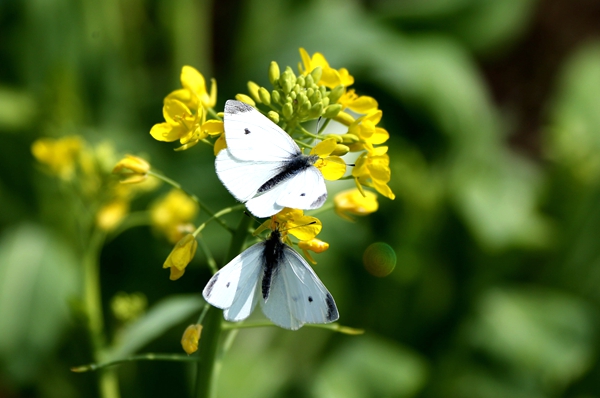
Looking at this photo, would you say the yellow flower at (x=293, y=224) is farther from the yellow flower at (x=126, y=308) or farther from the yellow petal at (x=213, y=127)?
the yellow flower at (x=126, y=308)

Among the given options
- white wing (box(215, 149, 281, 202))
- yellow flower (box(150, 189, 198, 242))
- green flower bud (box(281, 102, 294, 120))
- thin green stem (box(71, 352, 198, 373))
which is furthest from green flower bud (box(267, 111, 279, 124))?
yellow flower (box(150, 189, 198, 242))

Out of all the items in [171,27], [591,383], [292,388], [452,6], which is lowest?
[292,388]

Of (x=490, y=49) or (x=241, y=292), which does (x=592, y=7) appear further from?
(x=241, y=292)

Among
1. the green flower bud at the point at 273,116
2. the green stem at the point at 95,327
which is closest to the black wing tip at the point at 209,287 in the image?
the green flower bud at the point at 273,116

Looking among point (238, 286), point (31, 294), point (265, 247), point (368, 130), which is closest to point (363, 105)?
point (368, 130)

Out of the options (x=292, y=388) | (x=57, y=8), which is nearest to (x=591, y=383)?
(x=292, y=388)

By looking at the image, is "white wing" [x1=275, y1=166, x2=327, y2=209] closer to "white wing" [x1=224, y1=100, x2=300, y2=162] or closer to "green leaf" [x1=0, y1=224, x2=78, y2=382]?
"white wing" [x1=224, y1=100, x2=300, y2=162]

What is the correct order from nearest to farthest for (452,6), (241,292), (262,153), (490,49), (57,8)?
(241,292), (262,153), (57,8), (452,6), (490,49)
